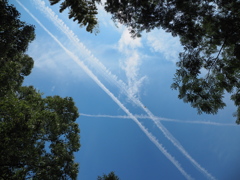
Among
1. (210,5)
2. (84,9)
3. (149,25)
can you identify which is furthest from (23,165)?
(210,5)

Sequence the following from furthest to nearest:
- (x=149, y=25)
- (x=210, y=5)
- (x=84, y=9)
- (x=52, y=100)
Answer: (x=52, y=100)
(x=149, y=25)
(x=210, y=5)
(x=84, y=9)

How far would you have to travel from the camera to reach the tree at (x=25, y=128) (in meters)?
11.1

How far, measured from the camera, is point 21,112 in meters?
12.1

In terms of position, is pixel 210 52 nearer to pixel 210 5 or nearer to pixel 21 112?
pixel 210 5

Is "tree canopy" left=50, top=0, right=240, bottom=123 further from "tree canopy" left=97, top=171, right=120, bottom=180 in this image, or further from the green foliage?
"tree canopy" left=97, top=171, right=120, bottom=180

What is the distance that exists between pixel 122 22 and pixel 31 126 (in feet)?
31.1

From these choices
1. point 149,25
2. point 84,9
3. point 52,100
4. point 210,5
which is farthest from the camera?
point 52,100

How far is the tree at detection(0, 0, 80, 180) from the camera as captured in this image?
11.1m

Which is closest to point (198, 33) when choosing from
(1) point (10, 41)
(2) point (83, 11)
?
(2) point (83, 11)

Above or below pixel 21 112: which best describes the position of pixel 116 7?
above

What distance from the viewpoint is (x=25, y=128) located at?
11.8 metres

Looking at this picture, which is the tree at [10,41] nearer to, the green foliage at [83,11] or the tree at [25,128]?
the tree at [25,128]

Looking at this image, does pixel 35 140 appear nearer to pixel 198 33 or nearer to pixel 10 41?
pixel 10 41

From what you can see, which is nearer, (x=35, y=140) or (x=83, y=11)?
(x=83, y=11)
